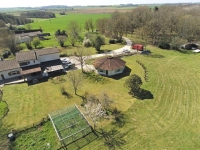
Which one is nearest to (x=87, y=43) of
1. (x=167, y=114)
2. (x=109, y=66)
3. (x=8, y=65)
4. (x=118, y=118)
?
(x=109, y=66)

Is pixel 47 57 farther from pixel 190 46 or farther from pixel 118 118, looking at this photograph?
pixel 190 46

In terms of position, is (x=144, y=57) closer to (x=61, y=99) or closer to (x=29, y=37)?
(x=61, y=99)

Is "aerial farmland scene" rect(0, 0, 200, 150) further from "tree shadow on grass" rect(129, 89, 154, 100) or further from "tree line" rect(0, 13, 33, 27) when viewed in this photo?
"tree line" rect(0, 13, 33, 27)

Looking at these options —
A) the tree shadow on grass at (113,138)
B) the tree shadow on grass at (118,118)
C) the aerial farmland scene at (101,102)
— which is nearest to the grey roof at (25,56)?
the aerial farmland scene at (101,102)

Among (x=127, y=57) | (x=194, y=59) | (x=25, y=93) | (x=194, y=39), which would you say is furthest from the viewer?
(x=194, y=39)

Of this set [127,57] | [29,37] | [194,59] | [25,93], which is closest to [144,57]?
[127,57]

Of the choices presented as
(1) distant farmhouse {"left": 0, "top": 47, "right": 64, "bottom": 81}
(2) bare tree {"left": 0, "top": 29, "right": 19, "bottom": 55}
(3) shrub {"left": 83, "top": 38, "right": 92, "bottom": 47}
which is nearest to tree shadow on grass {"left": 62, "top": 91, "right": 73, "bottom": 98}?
(1) distant farmhouse {"left": 0, "top": 47, "right": 64, "bottom": 81}

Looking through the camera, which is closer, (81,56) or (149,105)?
(149,105)
